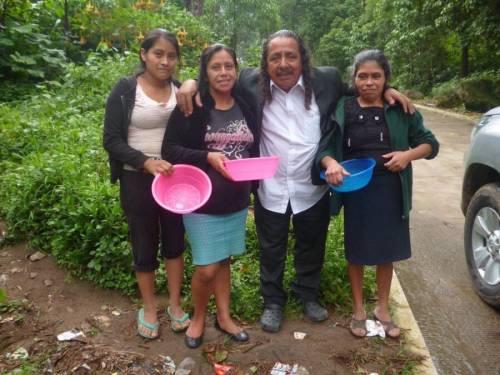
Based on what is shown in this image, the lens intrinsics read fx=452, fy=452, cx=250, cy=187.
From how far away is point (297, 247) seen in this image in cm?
305

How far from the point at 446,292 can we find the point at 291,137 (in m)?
1.85

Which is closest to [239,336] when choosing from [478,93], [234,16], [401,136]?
[401,136]

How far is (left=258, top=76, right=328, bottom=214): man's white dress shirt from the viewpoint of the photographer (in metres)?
2.73

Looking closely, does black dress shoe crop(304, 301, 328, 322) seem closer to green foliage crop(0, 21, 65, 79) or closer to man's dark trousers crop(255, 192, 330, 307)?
man's dark trousers crop(255, 192, 330, 307)

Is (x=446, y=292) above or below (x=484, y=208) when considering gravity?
below

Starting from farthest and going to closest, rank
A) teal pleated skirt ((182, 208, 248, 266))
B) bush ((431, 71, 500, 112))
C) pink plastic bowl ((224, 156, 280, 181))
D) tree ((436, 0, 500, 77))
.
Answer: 1. bush ((431, 71, 500, 112))
2. tree ((436, 0, 500, 77))
3. teal pleated skirt ((182, 208, 248, 266))
4. pink plastic bowl ((224, 156, 280, 181))

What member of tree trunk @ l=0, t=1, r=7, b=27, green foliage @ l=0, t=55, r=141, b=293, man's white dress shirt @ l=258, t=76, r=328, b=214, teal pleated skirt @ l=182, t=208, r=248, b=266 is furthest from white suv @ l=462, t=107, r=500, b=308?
tree trunk @ l=0, t=1, r=7, b=27

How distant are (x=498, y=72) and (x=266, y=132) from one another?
14415 mm

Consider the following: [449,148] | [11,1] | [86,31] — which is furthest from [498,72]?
[11,1]

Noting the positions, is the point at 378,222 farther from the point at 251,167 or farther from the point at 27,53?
the point at 27,53

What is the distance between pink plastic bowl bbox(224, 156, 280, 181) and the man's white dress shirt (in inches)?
14.9

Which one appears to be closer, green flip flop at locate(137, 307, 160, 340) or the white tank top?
the white tank top

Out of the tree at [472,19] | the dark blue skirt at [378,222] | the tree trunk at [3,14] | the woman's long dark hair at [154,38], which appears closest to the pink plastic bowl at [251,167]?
the dark blue skirt at [378,222]

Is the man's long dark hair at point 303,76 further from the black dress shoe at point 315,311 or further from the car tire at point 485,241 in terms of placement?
the car tire at point 485,241
